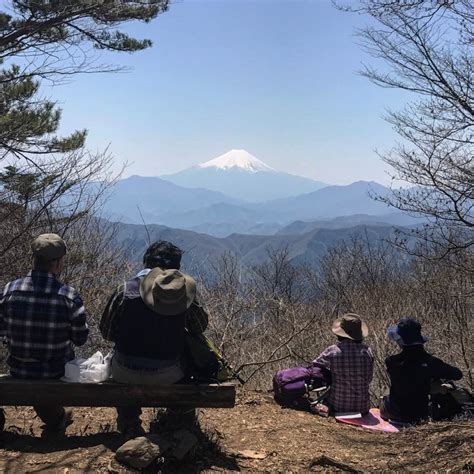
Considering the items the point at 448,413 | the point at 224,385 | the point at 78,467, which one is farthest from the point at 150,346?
the point at 448,413

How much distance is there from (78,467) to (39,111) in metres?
8.95

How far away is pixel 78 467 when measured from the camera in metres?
2.80

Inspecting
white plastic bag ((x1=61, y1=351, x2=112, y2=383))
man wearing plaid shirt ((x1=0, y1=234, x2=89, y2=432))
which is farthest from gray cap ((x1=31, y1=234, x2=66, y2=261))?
white plastic bag ((x1=61, y1=351, x2=112, y2=383))

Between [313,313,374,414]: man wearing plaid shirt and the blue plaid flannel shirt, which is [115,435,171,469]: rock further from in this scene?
[313,313,374,414]: man wearing plaid shirt

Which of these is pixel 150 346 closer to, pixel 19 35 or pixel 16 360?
pixel 16 360

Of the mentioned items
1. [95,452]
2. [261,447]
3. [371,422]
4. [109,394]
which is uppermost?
[109,394]

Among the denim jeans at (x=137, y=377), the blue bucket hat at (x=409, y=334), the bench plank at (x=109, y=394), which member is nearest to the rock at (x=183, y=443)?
the bench plank at (x=109, y=394)

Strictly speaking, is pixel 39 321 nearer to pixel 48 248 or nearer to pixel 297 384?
pixel 48 248

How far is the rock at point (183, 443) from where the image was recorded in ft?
9.37

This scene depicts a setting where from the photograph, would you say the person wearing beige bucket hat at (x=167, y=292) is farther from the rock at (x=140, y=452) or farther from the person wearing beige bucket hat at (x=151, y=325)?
the rock at (x=140, y=452)

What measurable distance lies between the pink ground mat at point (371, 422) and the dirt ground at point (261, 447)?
0.69 feet

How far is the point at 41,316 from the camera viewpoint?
320cm

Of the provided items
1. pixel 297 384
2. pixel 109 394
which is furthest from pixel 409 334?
pixel 109 394

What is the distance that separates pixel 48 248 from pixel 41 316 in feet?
1.47
